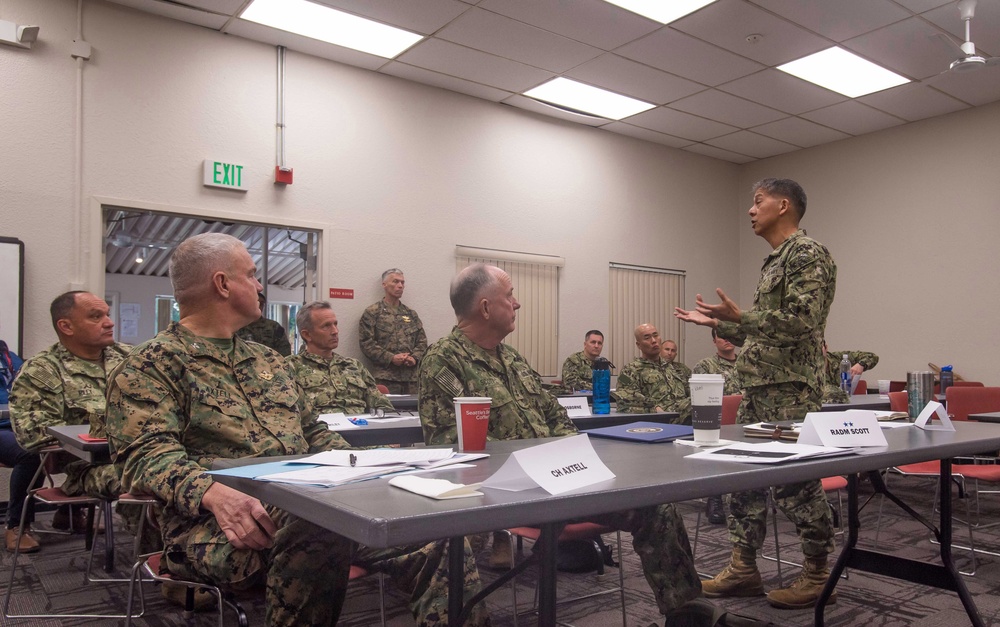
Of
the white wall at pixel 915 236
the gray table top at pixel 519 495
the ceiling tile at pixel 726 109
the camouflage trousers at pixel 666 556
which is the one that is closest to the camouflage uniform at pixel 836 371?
the white wall at pixel 915 236

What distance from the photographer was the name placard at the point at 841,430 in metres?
1.61

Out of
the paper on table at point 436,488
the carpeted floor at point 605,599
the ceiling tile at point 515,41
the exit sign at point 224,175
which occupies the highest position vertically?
the ceiling tile at point 515,41

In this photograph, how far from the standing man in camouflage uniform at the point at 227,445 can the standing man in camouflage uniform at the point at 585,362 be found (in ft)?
15.9

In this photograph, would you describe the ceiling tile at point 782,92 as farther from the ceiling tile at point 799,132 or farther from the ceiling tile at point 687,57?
the ceiling tile at point 799,132

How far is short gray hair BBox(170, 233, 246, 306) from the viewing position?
184 cm

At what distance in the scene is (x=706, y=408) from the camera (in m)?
1.71

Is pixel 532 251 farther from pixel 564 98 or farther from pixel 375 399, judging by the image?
pixel 375 399

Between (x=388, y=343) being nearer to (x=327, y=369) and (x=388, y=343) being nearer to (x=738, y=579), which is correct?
(x=327, y=369)

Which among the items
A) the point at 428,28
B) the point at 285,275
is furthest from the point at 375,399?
the point at 285,275

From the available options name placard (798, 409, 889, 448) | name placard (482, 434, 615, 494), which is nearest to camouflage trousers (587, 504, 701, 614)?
name placard (798, 409, 889, 448)

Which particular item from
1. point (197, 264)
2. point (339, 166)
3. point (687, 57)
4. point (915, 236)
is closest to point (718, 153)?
point (915, 236)

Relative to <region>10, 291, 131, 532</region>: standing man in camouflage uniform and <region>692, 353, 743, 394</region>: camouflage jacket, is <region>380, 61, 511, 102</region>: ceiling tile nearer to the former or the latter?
<region>692, 353, 743, 394</region>: camouflage jacket

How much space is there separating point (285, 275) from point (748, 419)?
35.6ft

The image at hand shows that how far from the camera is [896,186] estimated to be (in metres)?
7.55
